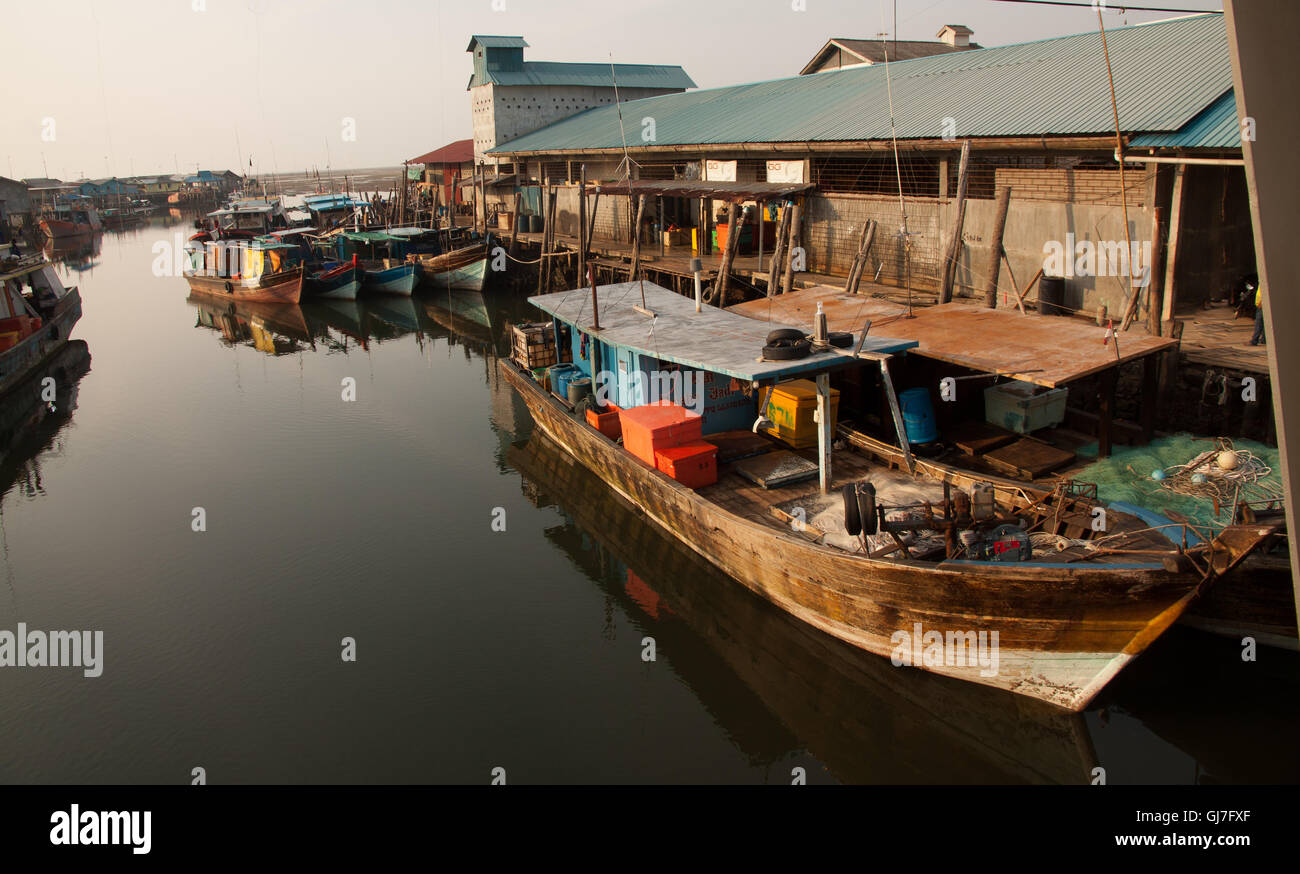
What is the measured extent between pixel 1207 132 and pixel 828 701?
11.3 m

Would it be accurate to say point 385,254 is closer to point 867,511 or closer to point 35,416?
point 35,416

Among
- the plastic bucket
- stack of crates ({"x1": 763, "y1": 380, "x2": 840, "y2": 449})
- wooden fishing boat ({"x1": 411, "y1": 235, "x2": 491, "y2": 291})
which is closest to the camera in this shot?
stack of crates ({"x1": 763, "y1": 380, "x2": 840, "y2": 449})

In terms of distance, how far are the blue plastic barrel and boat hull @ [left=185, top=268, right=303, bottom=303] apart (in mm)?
30065

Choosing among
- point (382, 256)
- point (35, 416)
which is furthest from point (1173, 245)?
point (382, 256)

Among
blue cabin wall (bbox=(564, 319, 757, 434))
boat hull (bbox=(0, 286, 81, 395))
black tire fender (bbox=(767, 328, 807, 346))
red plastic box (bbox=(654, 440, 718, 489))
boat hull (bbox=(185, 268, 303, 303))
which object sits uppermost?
boat hull (bbox=(185, 268, 303, 303))

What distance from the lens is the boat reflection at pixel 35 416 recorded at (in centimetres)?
1806

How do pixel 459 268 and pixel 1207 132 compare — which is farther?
pixel 459 268

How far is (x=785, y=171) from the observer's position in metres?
23.8

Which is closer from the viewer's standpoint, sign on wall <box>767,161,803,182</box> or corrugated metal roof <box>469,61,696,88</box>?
sign on wall <box>767,161,803,182</box>

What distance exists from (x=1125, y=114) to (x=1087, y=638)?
36.4 ft

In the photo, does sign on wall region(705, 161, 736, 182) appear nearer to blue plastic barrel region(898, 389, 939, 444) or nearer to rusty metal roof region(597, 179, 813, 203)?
rusty metal roof region(597, 179, 813, 203)

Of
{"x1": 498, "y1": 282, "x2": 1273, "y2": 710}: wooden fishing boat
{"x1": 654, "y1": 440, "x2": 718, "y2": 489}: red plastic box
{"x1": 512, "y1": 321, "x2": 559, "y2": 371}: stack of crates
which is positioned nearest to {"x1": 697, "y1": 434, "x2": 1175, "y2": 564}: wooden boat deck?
{"x1": 498, "y1": 282, "x2": 1273, "y2": 710}: wooden fishing boat

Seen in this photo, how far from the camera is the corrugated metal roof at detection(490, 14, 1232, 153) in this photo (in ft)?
50.0
